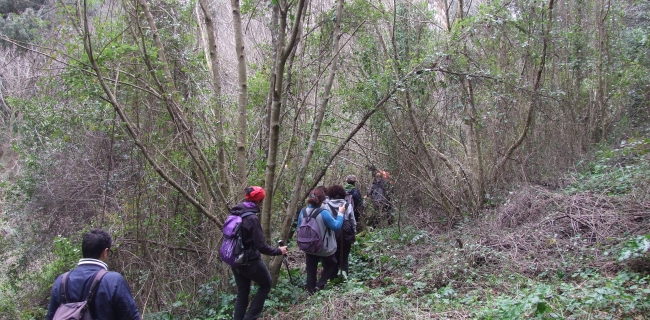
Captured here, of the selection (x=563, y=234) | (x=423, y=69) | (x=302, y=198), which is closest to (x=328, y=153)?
(x=302, y=198)

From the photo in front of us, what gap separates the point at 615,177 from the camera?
708 centimetres

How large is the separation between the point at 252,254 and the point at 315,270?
1423mm

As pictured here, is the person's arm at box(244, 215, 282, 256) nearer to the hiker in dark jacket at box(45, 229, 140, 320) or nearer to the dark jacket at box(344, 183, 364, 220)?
the hiker in dark jacket at box(45, 229, 140, 320)

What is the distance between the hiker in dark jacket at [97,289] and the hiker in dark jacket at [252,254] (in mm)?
1719

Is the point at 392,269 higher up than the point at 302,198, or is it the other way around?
the point at 302,198

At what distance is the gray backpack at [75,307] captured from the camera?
3.08 meters

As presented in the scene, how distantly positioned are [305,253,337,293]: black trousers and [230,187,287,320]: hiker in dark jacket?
0.92 meters

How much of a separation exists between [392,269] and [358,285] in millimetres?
1062

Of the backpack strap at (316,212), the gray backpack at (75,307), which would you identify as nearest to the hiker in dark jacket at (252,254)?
the backpack strap at (316,212)

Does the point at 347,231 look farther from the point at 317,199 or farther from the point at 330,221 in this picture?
the point at 317,199

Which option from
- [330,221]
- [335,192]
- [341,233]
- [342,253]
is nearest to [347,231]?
[341,233]

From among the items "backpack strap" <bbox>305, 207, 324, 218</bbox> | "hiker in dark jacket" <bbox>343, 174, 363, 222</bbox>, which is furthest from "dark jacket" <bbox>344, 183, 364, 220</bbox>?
"backpack strap" <bbox>305, 207, 324, 218</bbox>

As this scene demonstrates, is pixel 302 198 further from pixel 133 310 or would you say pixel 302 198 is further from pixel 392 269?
pixel 133 310

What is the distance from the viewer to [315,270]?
617 cm
